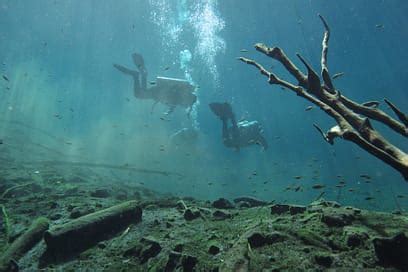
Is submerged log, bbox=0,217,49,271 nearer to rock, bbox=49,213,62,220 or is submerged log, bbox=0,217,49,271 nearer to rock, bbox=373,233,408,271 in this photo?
rock, bbox=49,213,62,220

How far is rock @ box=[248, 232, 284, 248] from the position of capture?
448 cm

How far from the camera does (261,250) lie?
14.2 feet

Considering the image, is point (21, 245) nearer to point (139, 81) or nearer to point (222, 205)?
point (222, 205)

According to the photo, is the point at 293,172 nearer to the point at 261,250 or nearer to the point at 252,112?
the point at 252,112

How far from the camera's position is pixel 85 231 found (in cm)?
541

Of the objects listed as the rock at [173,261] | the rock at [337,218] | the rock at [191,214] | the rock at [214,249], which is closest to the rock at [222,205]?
the rock at [191,214]

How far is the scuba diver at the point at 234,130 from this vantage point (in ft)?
67.9

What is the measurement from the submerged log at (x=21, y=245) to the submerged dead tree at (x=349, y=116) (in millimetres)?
5113

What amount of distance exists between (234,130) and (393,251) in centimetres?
1811

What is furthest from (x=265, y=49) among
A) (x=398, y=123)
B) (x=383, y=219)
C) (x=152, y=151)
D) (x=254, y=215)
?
(x=152, y=151)

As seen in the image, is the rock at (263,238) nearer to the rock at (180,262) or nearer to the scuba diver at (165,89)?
the rock at (180,262)

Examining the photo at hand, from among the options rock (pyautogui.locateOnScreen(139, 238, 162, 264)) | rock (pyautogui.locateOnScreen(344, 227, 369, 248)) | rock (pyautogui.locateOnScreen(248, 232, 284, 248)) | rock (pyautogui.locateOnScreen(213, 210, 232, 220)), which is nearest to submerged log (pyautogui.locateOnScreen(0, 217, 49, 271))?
rock (pyautogui.locateOnScreen(139, 238, 162, 264))

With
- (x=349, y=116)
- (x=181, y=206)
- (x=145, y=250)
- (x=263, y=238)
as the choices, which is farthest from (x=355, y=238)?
(x=181, y=206)

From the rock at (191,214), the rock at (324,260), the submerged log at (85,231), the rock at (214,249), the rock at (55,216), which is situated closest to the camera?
the rock at (324,260)
